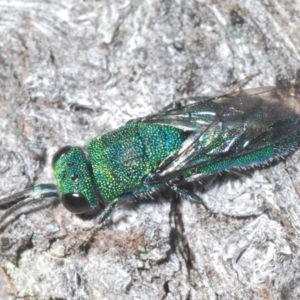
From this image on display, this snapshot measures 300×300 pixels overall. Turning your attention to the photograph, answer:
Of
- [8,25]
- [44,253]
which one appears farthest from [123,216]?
[8,25]

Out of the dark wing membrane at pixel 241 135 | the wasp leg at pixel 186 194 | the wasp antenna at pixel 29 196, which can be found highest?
the dark wing membrane at pixel 241 135

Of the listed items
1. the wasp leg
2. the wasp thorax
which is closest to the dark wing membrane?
the wasp leg

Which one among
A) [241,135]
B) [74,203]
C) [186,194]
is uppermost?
[241,135]

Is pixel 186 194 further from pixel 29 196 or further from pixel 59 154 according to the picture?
pixel 29 196

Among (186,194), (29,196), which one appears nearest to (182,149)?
(186,194)

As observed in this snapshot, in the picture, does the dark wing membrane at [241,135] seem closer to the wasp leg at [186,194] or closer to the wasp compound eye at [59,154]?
the wasp leg at [186,194]

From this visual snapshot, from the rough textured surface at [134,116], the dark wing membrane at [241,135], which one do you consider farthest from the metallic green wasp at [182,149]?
the rough textured surface at [134,116]

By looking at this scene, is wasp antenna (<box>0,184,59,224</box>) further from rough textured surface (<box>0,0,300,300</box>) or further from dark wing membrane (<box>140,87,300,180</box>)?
dark wing membrane (<box>140,87,300,180</box>)
